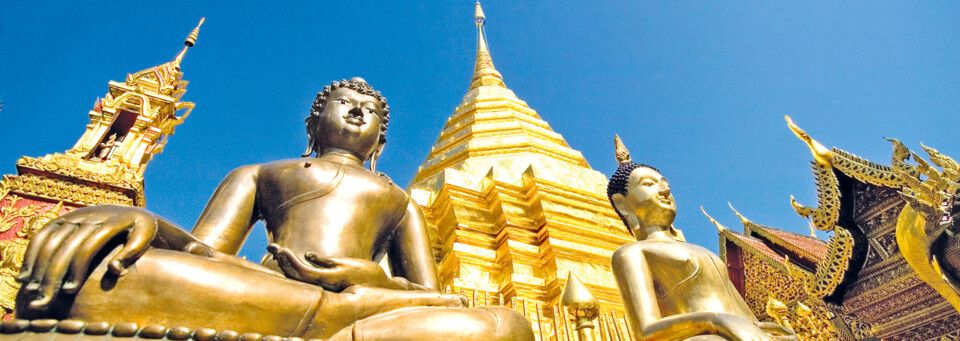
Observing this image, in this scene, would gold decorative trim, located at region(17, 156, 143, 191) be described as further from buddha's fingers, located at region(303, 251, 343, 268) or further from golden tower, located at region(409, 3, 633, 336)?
buddha's fingers, located at region(303, 251, 343, 268)

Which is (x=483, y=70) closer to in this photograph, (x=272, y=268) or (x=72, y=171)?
(x=72, y=171)

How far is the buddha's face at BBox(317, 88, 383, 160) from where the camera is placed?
2590mm

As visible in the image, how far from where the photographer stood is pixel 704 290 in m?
2.59

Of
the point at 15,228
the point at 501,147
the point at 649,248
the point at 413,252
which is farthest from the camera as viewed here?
the point at 501,147

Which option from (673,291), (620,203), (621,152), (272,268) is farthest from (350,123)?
(621,152)

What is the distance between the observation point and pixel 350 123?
261 centimetres

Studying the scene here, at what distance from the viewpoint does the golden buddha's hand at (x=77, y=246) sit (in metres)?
1.40

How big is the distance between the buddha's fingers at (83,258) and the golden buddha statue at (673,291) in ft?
6.12

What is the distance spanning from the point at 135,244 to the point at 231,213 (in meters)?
0.65

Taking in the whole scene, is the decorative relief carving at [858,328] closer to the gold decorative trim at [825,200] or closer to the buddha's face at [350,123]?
the gold decorative trim at [825,200]

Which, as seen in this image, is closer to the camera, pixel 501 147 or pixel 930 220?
pixel 930 220

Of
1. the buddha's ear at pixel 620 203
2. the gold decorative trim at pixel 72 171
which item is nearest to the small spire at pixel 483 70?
the gold decorative trim at pixel 72 171

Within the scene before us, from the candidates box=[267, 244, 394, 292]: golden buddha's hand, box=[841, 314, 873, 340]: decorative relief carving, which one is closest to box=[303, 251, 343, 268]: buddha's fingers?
box=[267, 244, 394, 292]: golden buddha's hand

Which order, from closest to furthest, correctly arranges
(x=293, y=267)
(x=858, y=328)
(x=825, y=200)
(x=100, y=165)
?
1. (x=293, y=267)
2. (x=858, y=328)
3. (x=825, y=200)
4. (x=100, y=165)
